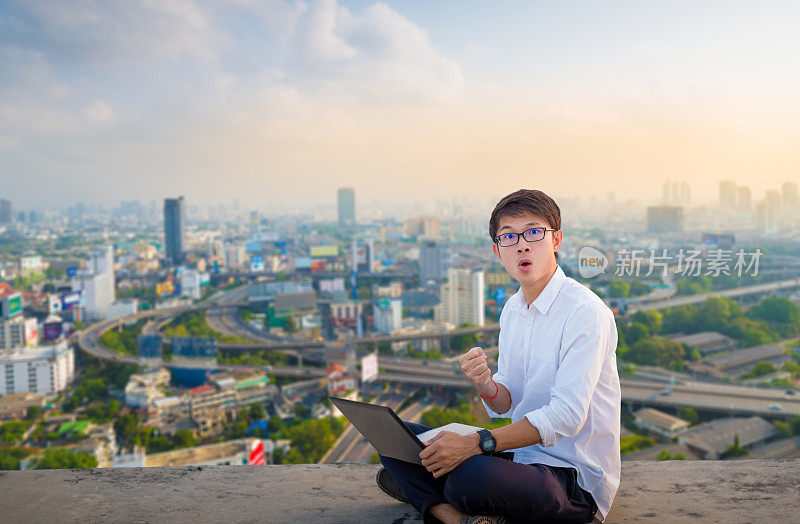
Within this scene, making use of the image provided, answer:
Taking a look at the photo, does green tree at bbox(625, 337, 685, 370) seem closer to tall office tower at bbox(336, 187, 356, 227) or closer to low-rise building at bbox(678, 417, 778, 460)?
low-rise building at bbox(678, 417, 778, 460)

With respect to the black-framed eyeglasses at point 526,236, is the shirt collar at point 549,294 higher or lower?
lower

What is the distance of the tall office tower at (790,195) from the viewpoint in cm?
874

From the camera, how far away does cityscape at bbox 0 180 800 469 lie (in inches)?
177

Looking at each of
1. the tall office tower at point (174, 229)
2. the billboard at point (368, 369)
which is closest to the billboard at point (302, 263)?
the tall office tower at point (174, 229)

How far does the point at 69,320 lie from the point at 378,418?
11.6 meters

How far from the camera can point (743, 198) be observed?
10.2 m

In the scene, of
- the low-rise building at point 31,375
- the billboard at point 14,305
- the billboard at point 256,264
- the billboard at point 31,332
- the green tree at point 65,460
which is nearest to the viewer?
the green tree at point 65,460

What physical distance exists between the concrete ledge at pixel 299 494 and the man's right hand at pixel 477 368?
0.17m

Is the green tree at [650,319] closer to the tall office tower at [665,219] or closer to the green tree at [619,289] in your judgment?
the green tree at [619,289]

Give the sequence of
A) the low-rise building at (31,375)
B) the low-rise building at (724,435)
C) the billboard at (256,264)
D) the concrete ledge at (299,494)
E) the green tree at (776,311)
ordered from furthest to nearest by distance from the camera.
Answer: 1. the billboard at (256,264)
2. the green tree at (776,311)
3. the low-rise building at (31,375)
4. the low-rise building at (724,435)
5. the concrete ledge at (299,494)

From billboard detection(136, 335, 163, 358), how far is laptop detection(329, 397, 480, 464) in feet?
25.0

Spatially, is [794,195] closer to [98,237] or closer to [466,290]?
[466,290]

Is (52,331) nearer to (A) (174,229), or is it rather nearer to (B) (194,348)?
(B) (194,348)

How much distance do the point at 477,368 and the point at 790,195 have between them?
10397 millimetres
